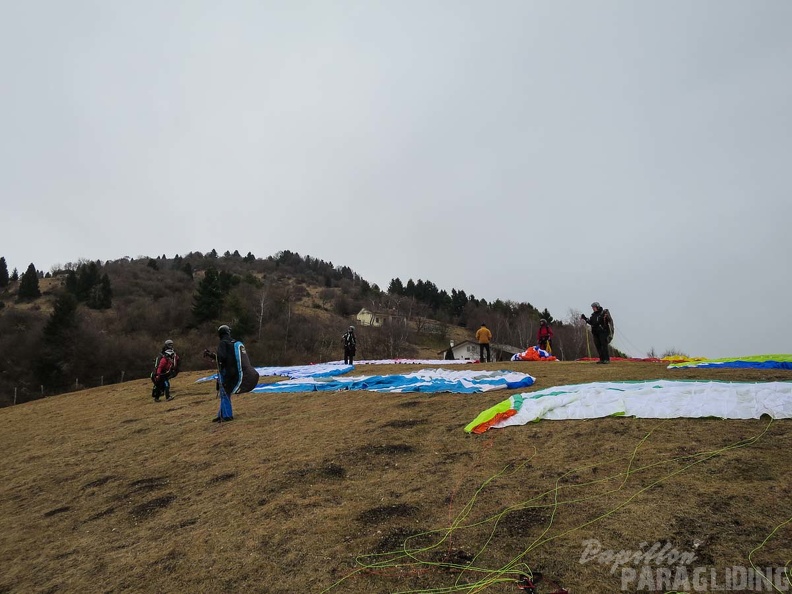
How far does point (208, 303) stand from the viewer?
181 ft

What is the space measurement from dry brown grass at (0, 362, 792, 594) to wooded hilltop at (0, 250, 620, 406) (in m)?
32.0

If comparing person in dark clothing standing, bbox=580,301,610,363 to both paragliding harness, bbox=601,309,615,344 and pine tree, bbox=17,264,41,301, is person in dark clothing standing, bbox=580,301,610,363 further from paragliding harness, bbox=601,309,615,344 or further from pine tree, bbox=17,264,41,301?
pine tree, bbox=17,264,41,301

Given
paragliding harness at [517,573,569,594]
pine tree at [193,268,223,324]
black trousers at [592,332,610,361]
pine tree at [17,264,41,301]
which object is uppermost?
pine tree at [17,264,41,301]

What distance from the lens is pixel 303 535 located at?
4324 millimetres

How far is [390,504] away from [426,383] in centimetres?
687

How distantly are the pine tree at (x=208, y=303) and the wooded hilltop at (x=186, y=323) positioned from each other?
12 cm

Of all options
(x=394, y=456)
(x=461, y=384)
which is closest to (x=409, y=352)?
(x=461, y=384)

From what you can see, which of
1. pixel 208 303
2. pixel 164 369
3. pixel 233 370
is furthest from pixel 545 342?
pixel 208 303

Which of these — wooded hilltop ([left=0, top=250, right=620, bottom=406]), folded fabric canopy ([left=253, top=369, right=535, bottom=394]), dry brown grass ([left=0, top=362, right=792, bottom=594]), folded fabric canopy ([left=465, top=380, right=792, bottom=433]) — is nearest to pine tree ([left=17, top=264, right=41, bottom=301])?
wooded hilltop ([left=0, top=250, right=620, bottom=406])

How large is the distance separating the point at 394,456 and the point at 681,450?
3410 mm

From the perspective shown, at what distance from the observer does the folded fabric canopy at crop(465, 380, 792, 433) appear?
5988 millimetres

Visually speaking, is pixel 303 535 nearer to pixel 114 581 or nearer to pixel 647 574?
pixel 114 581

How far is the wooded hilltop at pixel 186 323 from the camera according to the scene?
40312 mm

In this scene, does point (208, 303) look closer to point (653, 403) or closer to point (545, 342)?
point (545, 342)
